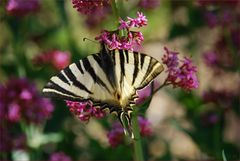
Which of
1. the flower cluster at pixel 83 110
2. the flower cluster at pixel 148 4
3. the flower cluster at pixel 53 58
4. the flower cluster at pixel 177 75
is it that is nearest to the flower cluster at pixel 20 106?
the flower cluster at pixel 53 58

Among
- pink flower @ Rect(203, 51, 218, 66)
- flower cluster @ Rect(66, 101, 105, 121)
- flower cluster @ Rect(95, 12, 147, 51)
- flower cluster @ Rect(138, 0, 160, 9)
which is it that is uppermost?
flower cluster @ Rect(138, 0, 160, 9)

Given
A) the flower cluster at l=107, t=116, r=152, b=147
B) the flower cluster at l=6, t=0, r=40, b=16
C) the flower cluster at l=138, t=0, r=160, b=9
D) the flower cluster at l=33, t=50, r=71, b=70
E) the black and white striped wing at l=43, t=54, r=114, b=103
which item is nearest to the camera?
the black and white striped wing at l=43, t=54, r=114, b=103

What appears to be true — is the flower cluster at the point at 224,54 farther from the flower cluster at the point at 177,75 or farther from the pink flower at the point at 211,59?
the flower cluster at the point at 177,75

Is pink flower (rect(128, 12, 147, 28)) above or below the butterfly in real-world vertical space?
above

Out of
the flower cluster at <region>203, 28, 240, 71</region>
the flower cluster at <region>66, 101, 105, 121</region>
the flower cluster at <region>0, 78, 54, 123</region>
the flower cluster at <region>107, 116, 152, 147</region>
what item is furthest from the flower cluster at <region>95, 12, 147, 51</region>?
the flower cluster at <region>203, 28, 240, 71</region>

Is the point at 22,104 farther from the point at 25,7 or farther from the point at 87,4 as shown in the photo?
the point at 87,4

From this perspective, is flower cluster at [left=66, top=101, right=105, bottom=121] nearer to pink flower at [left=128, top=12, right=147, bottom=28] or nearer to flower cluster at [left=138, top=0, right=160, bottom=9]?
pink flower at [left=128, top=12, right=147, bottom=28]

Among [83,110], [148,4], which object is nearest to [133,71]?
[83,110]
